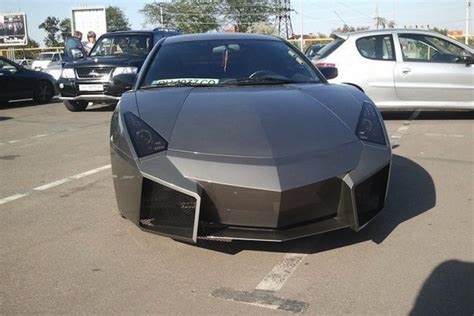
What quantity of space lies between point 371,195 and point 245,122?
94 cm

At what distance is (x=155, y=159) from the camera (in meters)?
3.29

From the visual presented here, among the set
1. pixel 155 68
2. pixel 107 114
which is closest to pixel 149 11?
pixel 107 114

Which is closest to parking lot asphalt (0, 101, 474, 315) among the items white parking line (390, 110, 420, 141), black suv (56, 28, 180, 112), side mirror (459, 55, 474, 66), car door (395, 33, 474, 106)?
white parking line (390, 110, 420, 141)

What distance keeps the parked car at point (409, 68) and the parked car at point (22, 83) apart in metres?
8.25

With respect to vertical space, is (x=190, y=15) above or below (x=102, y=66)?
above

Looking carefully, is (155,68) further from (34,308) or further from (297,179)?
(34,308)

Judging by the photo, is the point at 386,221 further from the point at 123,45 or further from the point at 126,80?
the point at 123,45

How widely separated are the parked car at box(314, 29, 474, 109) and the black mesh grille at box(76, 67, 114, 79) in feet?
15.2

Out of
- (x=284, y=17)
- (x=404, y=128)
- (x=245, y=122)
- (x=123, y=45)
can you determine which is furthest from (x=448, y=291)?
(x=284, y=17)

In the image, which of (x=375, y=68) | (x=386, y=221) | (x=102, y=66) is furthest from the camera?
(x=102, y=66)

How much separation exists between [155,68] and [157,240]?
1.56 metres

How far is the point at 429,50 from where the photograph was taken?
935cm

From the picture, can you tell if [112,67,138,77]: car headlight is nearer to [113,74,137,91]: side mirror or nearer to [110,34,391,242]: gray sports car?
[113,74,137,91]: side mirror

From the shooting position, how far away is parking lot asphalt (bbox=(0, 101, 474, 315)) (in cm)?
293
